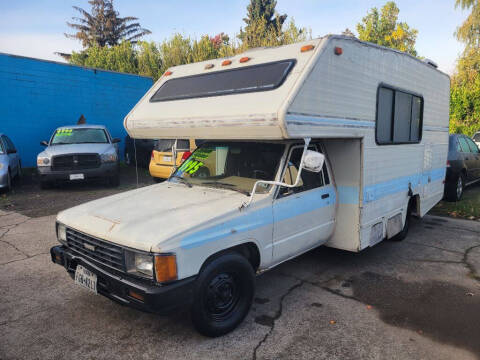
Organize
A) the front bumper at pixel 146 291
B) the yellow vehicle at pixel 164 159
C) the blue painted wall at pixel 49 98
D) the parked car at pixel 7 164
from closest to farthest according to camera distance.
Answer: the front bumper at pixel 146 291, the parked car at pixel 7 164, the yellow vehicle at pixel 164 159, the blue painted wall at pixel 49 98

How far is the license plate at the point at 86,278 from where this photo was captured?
322cm

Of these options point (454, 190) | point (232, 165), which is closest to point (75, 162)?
point (232, 165)

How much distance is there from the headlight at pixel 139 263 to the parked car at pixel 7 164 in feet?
27.3

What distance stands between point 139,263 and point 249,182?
156 centimetres

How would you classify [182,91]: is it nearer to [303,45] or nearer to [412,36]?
[303,45]

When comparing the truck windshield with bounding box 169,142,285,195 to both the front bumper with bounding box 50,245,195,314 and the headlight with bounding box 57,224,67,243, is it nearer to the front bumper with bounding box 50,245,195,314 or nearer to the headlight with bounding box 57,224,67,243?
the front bumper with bounding box 50,245,195,314

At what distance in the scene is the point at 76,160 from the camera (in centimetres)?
1009

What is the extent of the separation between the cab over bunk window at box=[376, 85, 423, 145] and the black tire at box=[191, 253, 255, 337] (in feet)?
8.62

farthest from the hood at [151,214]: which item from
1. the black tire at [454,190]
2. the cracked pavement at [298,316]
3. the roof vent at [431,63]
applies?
the black tire at [454,190]

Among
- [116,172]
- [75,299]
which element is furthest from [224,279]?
[116,172]

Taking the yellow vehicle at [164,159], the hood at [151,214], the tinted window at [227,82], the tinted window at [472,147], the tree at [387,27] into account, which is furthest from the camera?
the tree at [387,27]

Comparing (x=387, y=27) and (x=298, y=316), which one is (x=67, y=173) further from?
(x=387, y=27)

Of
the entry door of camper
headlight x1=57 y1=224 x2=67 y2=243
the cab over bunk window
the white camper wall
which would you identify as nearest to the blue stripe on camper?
the entry door of camper

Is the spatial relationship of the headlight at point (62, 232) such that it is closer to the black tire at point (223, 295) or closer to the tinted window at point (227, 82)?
the black tire at point (223, 295)
